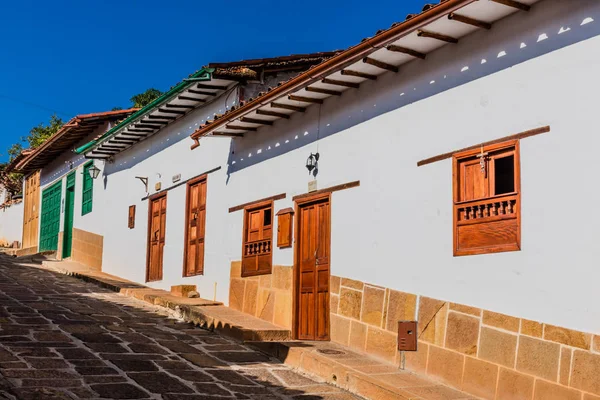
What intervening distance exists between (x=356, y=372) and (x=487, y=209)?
6.90 ft

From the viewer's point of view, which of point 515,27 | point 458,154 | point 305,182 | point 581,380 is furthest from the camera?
point 305,182

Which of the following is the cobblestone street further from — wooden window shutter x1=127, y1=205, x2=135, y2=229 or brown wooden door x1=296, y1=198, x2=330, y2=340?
wooden window shutter x1=127, y1=205, x2=135, y2=229

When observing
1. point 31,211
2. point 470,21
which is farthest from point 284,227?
point 31,211

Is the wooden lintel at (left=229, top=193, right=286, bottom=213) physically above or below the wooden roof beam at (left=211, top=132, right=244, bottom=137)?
below

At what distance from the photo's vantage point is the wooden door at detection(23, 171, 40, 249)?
2589 cm

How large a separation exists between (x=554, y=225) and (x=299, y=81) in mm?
4027

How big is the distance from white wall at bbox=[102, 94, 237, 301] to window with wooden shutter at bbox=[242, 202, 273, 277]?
751mm

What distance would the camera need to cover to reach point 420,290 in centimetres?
821

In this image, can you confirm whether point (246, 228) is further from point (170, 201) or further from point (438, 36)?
point (438, 36)

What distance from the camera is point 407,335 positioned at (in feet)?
27.1

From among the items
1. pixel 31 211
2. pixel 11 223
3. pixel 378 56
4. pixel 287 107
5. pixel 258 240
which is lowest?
pixel 258 240

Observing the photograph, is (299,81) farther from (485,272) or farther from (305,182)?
(485,272)

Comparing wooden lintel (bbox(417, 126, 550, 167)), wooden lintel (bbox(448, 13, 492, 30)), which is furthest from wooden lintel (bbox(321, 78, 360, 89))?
wooden lintel (bbox(448, 13, 492, 30))

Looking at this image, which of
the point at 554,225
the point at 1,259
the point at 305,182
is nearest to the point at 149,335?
the point at 305,182
